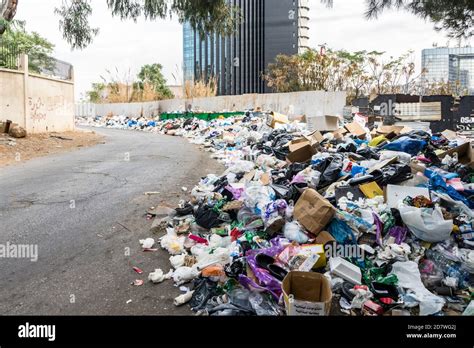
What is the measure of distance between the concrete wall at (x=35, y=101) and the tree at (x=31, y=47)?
109cm

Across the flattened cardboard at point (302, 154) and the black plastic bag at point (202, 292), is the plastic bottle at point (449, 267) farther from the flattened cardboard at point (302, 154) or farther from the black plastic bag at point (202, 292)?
the flattened cardboard at point (302, 154)

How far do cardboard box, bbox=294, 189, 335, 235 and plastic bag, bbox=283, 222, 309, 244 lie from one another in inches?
2.4

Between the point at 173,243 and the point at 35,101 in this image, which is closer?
the point at 173,243

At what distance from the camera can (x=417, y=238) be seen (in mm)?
3691

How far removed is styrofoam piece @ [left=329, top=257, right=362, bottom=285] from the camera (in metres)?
3.28

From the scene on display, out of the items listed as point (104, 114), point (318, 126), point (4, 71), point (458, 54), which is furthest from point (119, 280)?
point (104, 114)

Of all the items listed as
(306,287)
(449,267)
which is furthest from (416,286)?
(306,287)

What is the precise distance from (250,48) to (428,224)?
20192 millimetres

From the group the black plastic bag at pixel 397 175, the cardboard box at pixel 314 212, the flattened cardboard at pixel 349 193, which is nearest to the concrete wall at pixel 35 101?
the flattened cardboard at pixel 349 193

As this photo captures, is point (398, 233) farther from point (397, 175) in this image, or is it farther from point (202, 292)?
point (202, 292)

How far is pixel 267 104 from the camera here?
1603 cm

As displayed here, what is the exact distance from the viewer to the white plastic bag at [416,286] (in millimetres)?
2967

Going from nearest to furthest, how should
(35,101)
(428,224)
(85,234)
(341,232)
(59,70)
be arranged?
(428,224) → (341,232) → (85,234) → (35,101) → (59,70)
